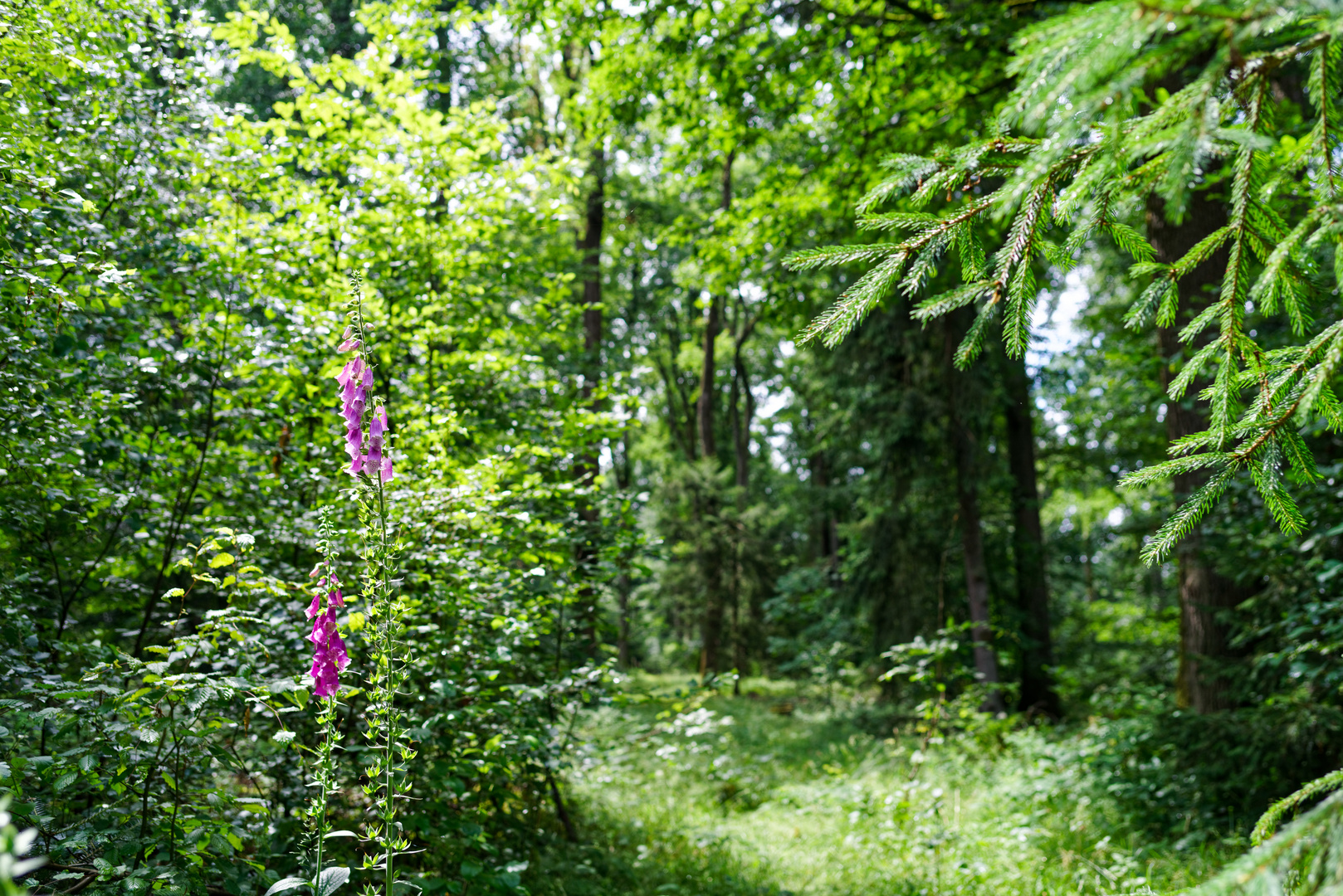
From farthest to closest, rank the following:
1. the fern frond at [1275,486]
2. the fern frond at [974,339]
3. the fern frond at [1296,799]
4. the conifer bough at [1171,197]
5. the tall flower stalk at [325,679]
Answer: the tall flower stalk at [325,679] → the fern frond at [974,339] → the fern frond at [1275,486] → the fern frond at [1296,799] → the conifer bough at [1171,197]

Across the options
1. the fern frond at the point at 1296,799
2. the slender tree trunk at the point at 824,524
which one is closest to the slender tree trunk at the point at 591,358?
the fern frond at the point at 1296,799

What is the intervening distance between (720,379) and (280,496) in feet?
65.2

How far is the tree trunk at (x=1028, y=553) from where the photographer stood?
9602mm

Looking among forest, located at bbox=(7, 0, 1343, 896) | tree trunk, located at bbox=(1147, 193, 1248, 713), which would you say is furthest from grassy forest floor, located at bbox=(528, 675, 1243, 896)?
tree trunk, located at bbox=(1147, 193, 1248, 713)

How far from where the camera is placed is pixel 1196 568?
16.9 feet

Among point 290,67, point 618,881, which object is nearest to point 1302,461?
point 618,881

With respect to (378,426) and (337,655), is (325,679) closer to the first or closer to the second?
(337,655)

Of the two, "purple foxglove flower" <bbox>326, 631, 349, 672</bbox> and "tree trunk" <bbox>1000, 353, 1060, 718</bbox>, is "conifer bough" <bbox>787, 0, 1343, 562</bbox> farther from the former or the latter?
"tree trunk" <bbox>1000, 353, 1060, 718</bbox>

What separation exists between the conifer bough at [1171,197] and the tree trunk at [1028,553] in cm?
836

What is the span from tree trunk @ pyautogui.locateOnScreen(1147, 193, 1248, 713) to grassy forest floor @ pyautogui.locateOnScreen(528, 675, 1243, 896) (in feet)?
3.35

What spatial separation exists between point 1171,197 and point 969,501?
798cm

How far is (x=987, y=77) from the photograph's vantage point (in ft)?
18.1

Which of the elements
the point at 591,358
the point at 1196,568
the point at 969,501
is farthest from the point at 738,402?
the point at 1196,568

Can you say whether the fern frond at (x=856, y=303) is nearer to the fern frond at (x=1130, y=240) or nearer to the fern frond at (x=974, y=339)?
the fern frond at (x=974, y=339)
